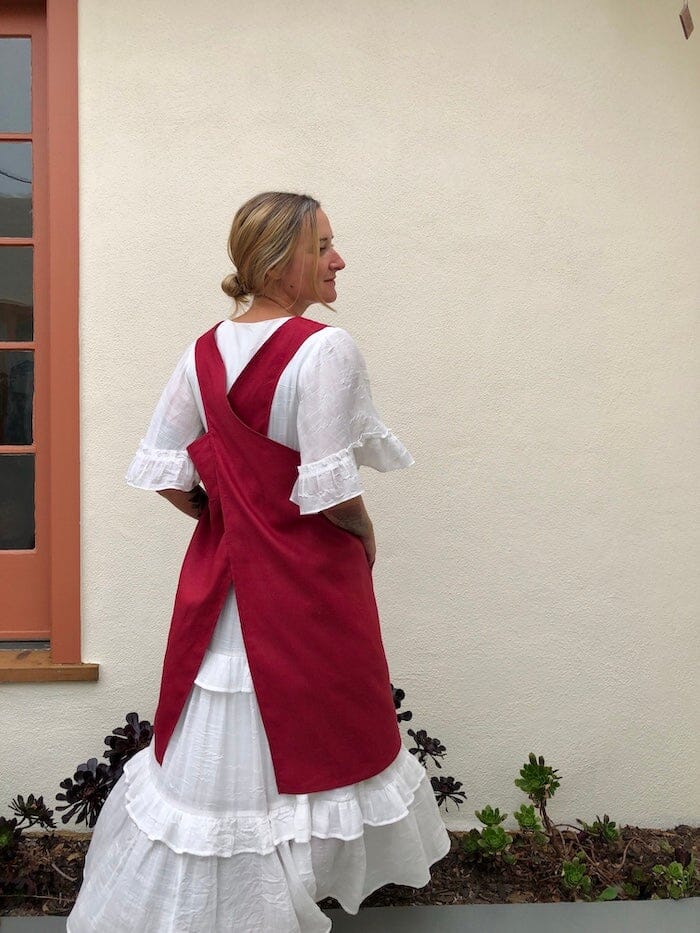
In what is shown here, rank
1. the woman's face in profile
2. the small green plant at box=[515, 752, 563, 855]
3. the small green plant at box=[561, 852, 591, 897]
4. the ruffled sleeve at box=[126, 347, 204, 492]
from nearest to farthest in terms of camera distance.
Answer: the woman's face in profile, the ruffled sleeve at box=[126, 347, 204, 492], the small green plant at box=[561, 852, 591, 897], the small green plant at box=[515, 752, 563, 855]

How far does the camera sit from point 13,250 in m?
2.98

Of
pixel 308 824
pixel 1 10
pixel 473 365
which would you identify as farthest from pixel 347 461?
pixel 1 10

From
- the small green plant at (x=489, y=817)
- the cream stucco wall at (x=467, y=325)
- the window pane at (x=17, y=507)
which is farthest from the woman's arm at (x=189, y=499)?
the small green plant at (x=489, y=817)

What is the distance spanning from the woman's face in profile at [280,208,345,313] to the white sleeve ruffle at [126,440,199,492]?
440mm

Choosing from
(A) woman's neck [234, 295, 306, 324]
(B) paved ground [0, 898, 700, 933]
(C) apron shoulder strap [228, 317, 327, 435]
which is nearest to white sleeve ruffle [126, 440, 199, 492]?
(C) apron shoulder strap [228, 317, 327, 435]

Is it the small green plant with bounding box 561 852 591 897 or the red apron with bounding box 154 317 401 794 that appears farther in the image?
the small green plant with bounding box 561 852 591 897

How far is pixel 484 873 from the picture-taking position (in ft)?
9.10

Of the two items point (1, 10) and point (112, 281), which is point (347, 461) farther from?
point (1, 10)

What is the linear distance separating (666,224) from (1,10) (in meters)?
2.42

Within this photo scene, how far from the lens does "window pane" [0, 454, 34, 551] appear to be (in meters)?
3.00

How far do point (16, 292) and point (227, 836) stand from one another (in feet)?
6.70

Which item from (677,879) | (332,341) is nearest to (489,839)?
(677,879)

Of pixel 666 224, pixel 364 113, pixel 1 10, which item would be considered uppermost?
pixel 1 10

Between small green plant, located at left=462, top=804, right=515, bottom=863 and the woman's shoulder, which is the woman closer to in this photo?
the woman's shoulder
